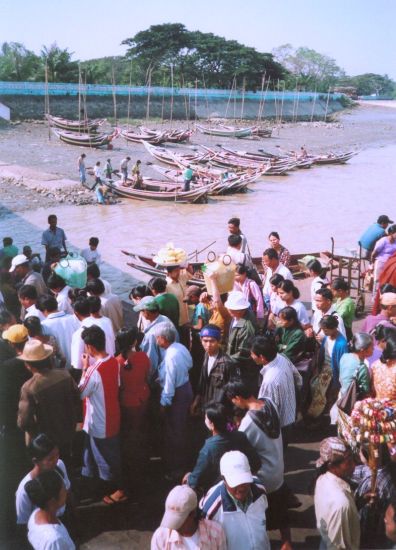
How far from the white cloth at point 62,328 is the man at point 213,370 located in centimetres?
110

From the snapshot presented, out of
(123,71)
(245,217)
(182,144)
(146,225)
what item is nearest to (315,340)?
(146,225)

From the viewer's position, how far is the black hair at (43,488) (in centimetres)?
254

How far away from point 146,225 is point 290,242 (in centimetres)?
442

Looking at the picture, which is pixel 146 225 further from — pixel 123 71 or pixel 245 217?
pixel 123 71

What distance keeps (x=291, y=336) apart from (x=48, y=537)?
8.04ft

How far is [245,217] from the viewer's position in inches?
714

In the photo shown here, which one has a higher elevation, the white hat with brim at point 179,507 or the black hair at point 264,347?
the black hair at point 264,347

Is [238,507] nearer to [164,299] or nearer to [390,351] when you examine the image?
[390,351]

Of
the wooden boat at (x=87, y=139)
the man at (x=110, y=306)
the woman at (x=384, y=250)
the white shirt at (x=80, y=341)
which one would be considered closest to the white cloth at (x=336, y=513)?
the white shirt at (x=80, y=341)

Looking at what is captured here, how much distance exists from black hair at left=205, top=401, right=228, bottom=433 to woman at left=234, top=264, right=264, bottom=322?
231 centimetres

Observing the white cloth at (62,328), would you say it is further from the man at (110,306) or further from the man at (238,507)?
the man at (238,507)

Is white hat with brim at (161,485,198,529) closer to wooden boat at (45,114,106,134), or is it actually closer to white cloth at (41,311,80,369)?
white cloth at (41,311,80,369)

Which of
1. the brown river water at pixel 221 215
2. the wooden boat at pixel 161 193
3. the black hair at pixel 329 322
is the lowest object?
the brown river water at pixel 221 215

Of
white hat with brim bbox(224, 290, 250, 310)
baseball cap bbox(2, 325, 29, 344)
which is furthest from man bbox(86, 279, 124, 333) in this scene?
white hat with brim bbox(224, 290, 250, 310)
